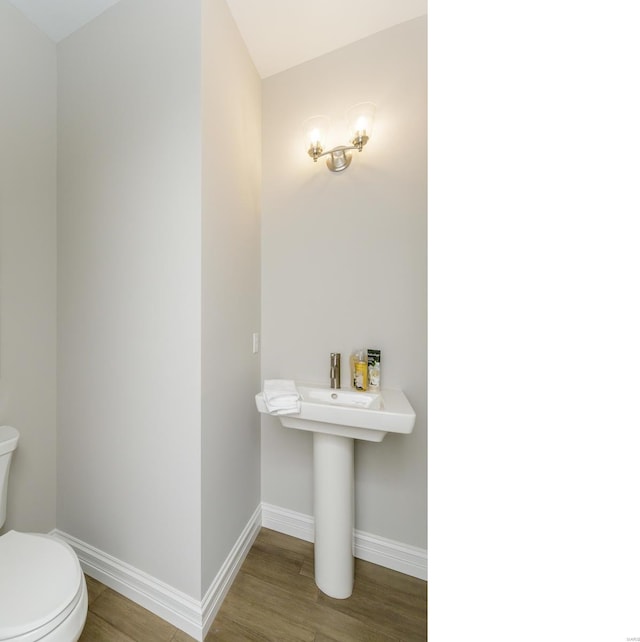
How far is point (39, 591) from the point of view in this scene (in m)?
0.79

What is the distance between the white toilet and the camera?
70 centimetres

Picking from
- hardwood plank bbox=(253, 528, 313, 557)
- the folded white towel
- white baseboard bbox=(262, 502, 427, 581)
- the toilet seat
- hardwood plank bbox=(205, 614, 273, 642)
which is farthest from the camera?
hardwood plank bbox=(253, 528, 313, 557)

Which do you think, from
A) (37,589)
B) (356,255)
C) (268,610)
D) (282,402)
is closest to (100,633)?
(37,589)

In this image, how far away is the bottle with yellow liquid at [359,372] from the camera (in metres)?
1.29

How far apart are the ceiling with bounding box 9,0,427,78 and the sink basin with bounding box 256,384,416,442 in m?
1.74

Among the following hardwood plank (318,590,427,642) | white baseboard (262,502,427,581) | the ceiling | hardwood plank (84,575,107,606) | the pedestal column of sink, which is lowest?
hardwood plank (318,590,427,642)

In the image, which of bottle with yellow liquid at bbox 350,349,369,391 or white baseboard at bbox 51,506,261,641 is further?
bottle with yellow liquid at bbox 350,349,369,391

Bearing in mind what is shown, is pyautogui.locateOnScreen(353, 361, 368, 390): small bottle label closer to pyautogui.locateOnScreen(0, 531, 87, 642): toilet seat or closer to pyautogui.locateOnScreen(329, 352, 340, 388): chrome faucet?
pyautogui.locateOnScreen(329, 352, 340, 388): chrome faucet

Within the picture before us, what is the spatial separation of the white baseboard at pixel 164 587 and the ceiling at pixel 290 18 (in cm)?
243

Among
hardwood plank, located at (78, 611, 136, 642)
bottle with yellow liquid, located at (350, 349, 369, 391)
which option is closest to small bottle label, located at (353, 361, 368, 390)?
bottle with yellow liquid, located at (350, 349, 369, 391)

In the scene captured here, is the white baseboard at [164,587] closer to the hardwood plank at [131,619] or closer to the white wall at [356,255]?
the hardwood plank at [131,619]

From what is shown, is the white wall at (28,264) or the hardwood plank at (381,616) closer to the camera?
the hardwood plank at (381,616)

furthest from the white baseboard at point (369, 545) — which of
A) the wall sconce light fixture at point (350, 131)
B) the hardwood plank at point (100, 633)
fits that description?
the wall sconce light fixture at point (350, 131)

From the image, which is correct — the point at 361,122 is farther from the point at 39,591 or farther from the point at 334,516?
the point at 39,591
